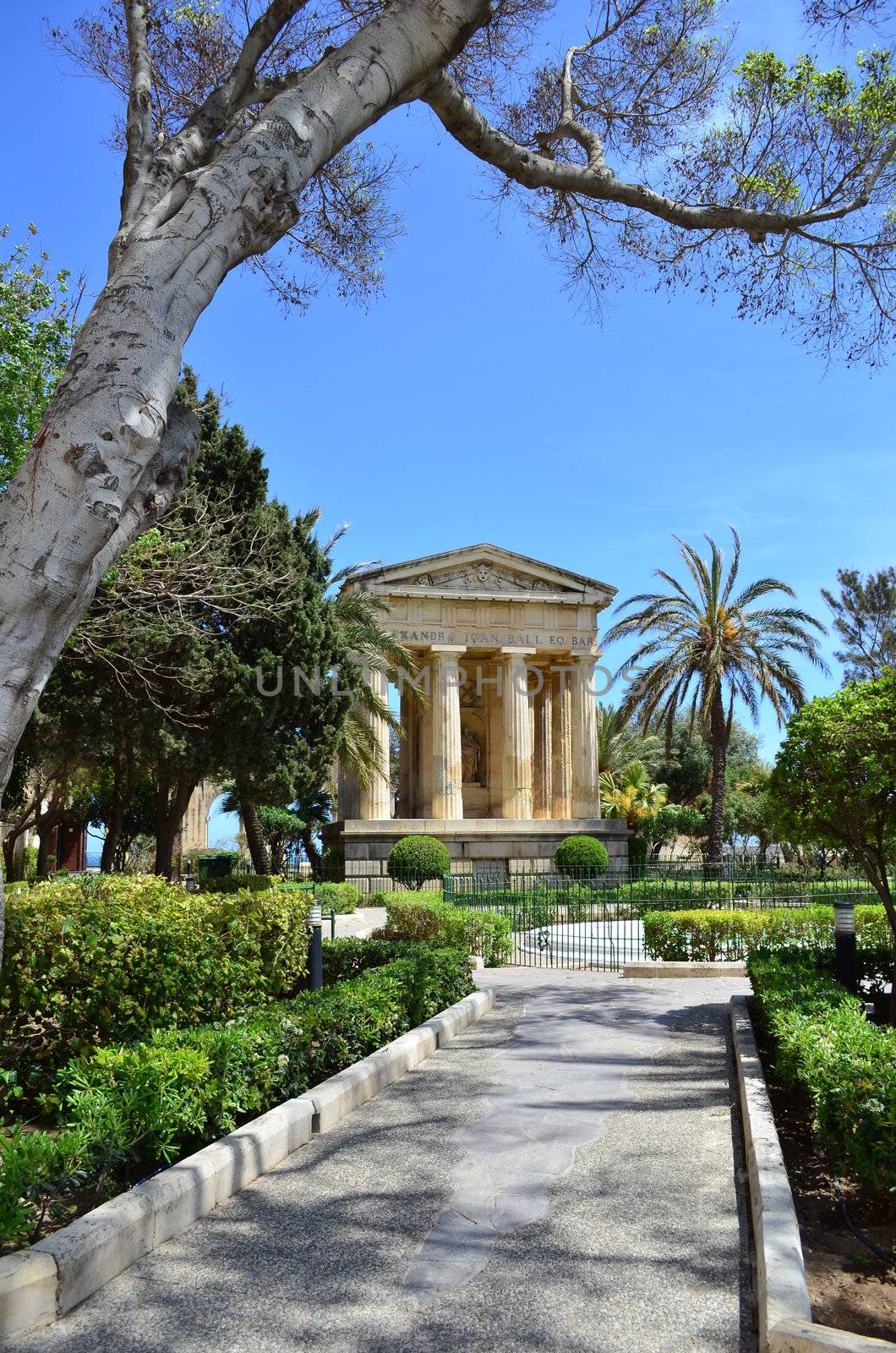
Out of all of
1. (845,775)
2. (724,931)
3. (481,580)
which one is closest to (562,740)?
(481,580)

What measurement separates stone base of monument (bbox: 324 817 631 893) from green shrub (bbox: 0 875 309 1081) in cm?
2437

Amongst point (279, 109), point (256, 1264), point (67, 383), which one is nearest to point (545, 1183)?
point (256, 1264)

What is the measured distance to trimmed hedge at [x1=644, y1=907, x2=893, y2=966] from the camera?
1479cm

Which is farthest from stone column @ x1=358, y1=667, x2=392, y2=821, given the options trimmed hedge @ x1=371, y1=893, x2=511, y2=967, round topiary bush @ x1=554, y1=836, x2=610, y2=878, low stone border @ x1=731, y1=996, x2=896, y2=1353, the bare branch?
low stone border @ x1=731, y1=996, x2=896, y2=1353

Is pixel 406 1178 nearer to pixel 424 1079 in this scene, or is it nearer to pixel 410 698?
pixel 424 1079

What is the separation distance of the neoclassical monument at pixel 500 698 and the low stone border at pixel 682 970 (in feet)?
63.8

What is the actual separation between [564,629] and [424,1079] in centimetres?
3113

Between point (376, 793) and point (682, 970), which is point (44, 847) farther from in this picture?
point (682, 970)

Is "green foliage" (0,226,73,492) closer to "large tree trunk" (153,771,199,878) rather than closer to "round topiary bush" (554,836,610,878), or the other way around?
"large tree trunk" (153,771,199,878)

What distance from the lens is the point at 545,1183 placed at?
5.35 meters

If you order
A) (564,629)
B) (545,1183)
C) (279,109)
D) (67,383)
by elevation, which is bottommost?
(545,1183)

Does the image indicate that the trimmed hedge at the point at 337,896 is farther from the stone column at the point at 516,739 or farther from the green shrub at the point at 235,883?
the stone column at the point at 516,739

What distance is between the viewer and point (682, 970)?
14367 millimetres

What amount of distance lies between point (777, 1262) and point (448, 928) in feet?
36.5
